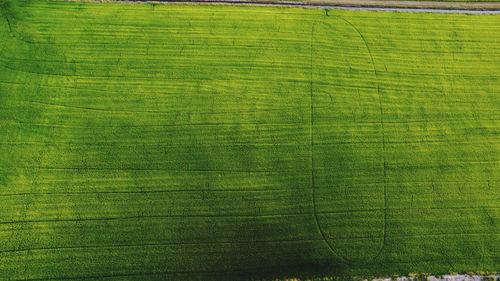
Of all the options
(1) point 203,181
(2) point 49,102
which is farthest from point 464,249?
(2) point 49,102

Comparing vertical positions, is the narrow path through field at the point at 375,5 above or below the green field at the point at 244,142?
above

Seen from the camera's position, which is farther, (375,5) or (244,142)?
(375,5)

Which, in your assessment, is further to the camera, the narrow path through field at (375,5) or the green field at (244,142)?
the narrow path through field at (375,5)

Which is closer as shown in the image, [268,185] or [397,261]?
[397,261]

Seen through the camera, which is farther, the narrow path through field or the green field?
the narrow path through field

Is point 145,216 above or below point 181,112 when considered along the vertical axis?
below

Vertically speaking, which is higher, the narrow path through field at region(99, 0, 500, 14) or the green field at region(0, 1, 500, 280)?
the narrow path through field at region(99, 0, 500, 14)

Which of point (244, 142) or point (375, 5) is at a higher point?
point (375, 5)

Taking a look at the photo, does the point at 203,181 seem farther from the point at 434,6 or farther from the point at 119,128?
the point at 434,6
